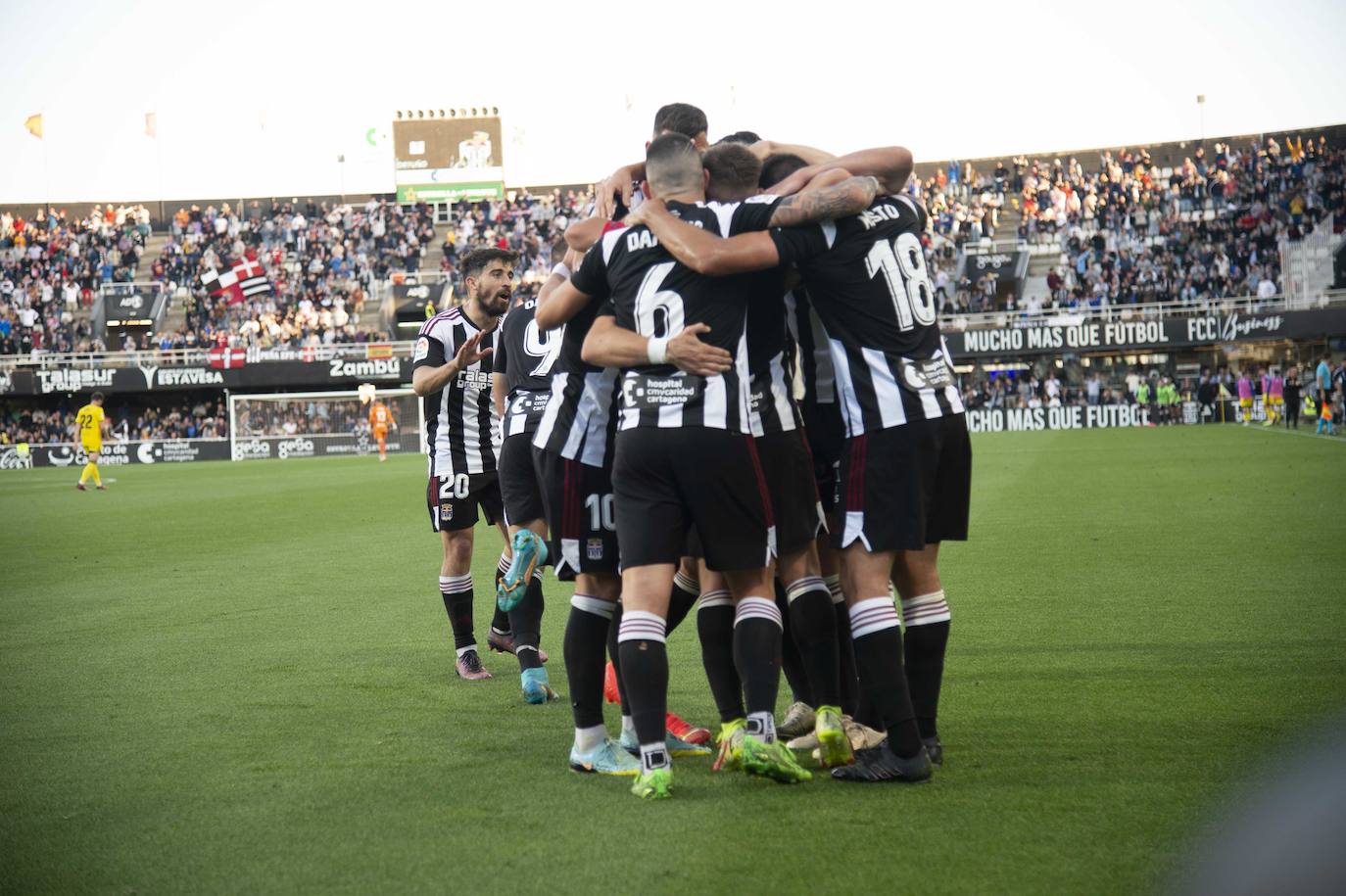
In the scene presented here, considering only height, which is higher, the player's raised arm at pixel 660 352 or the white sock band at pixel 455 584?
the player's raised arm at pixel 660 352

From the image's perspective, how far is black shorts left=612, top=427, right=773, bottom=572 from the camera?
4.25m

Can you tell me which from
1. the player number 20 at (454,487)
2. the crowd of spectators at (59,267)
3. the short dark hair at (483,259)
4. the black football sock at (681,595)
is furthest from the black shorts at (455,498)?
the crowd of spectators at (59,267)

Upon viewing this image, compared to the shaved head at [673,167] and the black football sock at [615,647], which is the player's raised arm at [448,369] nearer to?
the black football sock at [615,647]

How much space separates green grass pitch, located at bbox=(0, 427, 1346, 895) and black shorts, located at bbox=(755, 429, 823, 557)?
883mm

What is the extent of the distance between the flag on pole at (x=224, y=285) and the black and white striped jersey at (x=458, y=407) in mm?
42965

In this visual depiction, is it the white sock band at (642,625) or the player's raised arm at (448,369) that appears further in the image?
the player's raised arm at (448,369)

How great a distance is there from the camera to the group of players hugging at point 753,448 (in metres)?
4.28

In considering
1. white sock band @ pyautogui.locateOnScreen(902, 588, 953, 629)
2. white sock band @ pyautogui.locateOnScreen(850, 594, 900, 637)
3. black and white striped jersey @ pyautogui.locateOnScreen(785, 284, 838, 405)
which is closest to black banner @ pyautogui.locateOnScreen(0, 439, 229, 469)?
black and white striped jersey @ pyautogui.locateOnScreen(785, 284, 838, 405)

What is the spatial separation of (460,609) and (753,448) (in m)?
2.88

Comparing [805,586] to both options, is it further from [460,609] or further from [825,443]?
Answer: [460,609]

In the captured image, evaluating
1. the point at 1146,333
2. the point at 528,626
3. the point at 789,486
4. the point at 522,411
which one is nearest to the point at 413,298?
the point at 1146,333

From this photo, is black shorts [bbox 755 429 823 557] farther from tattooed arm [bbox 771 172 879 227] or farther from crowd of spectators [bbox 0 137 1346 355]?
crowd of spectators [bbox 0 137 1346 355]

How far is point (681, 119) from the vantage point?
488 cm

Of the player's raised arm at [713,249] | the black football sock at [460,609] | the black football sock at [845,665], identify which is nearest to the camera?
the player's raised arm at [713,249]
